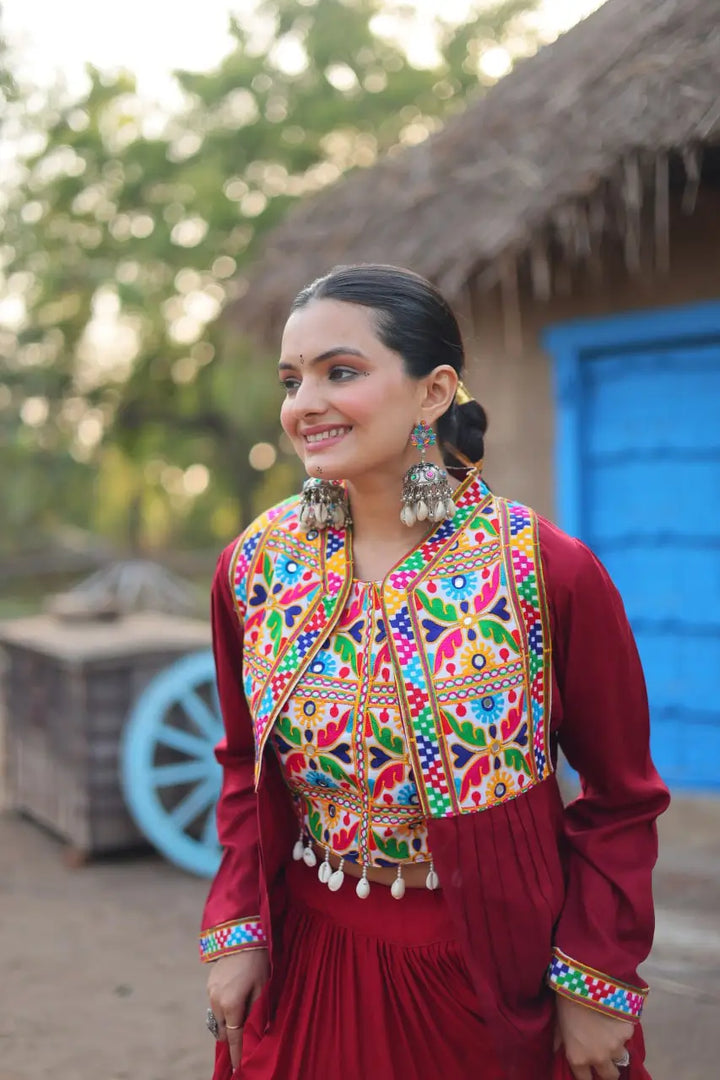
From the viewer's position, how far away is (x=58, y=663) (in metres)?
4.90

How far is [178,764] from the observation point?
467 centimetres

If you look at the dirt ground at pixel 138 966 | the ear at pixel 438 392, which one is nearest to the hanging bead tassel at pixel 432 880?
the ear at pixel 438 392

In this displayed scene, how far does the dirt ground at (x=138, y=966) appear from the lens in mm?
3100

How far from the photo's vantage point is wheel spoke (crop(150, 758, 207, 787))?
4598 mm

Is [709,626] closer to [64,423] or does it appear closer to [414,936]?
[414,936]

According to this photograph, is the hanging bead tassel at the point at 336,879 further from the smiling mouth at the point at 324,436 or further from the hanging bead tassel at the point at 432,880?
the smiling mouth at the point at 324,436

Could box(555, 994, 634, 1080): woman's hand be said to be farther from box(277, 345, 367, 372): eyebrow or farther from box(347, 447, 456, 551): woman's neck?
box(277, 345, 367, 372): eyebrow

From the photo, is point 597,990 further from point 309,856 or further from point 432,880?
point 309,856

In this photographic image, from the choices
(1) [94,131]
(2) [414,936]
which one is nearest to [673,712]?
(2) [414,936]

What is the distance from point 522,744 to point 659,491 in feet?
12.4

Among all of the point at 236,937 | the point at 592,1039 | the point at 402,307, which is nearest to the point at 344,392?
the point at 402,307

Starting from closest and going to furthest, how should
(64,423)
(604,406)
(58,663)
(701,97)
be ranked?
(701,97)
(58,663)
(604,406)
(64,423)

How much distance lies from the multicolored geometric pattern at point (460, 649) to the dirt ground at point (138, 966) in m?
1.81

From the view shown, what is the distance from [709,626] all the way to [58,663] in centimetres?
288
